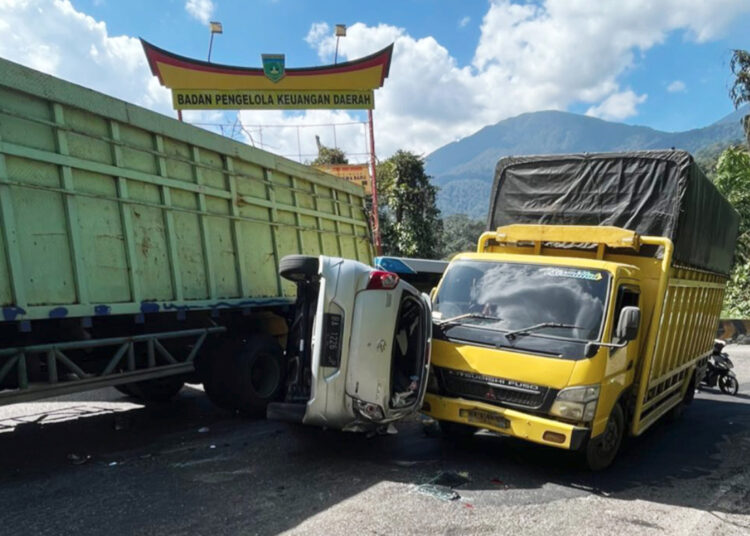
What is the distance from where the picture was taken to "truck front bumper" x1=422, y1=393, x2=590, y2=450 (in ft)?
14.6

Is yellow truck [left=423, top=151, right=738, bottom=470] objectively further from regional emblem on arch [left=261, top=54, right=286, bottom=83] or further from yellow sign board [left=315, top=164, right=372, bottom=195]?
yellow sign board [left=315, top=164, right=372, bottom=195]

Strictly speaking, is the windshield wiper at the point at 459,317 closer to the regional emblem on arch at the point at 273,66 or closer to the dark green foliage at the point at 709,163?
the dark green foliage at the point at 709,163

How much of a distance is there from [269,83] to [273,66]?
1.69ft

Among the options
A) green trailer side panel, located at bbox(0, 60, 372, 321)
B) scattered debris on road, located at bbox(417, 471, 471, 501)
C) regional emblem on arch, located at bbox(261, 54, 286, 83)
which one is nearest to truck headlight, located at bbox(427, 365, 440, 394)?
scattered debris on road, located at bbox(417, 471, 471, 501)

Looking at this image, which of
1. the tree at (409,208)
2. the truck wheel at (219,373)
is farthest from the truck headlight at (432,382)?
the tree at (409,208)

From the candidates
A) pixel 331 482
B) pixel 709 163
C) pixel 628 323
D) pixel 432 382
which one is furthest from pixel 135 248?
pixel 709 163

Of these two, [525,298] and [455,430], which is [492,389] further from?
[455,430]

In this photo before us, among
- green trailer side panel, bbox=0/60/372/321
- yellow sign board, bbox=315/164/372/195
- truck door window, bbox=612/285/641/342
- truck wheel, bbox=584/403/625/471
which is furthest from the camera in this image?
yellow sign board, bbox=315/164/372/195

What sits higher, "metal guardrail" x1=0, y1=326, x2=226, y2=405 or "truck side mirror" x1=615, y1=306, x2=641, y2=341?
"truck side mirror" x1=615, y1=306, x2=641, y2=341

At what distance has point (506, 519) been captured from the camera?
3881 millimetres

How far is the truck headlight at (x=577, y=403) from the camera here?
447 centimetres

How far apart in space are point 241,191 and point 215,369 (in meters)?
2.19

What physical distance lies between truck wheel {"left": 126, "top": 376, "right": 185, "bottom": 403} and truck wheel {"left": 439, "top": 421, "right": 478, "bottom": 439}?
149 inches

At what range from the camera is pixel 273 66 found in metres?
16.2
